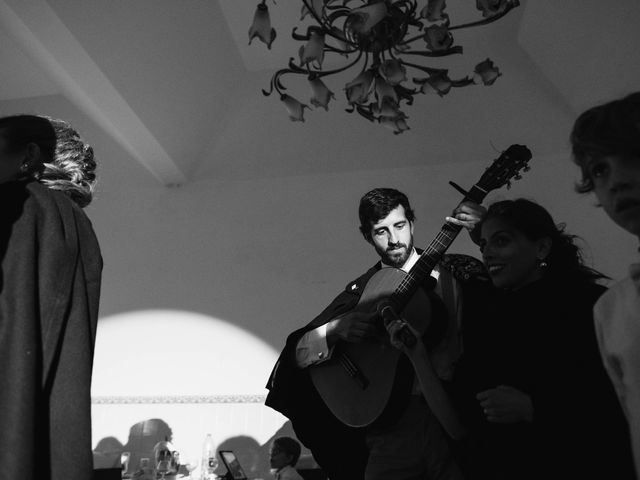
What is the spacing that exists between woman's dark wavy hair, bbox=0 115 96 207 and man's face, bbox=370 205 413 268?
52.2 inches

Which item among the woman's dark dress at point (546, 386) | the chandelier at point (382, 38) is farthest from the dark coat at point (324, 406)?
the chandelier at point (382, 38)

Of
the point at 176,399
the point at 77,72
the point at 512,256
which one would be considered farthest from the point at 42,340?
the point at 176,399

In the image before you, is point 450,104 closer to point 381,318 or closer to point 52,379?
point 381,318

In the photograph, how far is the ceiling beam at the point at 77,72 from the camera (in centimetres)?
357

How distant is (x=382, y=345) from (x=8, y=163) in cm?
141

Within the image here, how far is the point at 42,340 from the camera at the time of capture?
42.8 inches

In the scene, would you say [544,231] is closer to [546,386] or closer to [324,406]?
[546,386]

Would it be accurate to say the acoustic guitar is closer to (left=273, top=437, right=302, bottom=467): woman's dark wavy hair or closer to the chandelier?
the chandelier

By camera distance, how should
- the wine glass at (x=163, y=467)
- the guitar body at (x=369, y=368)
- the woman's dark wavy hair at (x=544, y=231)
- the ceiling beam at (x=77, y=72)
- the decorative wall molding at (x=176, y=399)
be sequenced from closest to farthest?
the woman's dark wavy hair at (x=544, y=231) < the guitar body at (x=369, y=368) < the ceiling beam at (x=77, y=72) < the wine glass at (x=163, y=467) < the decorative wall molding at (x=176, y=399)

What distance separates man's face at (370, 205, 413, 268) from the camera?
8.18 ft

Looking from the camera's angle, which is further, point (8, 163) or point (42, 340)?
point (8, 163)

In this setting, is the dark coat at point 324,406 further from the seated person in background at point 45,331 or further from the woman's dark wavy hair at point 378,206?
the seated person in background at point 45,331

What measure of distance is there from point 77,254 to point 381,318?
1.28m

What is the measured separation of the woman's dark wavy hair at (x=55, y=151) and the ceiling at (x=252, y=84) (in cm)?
251
